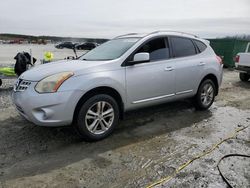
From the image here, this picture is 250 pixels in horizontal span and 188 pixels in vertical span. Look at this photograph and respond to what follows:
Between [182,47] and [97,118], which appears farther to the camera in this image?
[182,47]

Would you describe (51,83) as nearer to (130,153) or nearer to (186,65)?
(130,153)

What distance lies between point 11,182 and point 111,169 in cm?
116

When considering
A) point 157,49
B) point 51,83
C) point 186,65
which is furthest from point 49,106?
point 186,65

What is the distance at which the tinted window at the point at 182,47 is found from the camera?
526 centimetres

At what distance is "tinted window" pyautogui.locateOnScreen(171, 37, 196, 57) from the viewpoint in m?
5.26

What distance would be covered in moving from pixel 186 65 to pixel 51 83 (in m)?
2.75

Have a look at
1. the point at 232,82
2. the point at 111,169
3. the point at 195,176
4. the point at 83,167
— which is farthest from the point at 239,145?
the point at 232,82

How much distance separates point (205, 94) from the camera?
5871mm

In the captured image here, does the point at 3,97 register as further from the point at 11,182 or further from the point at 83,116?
the point at 11,182

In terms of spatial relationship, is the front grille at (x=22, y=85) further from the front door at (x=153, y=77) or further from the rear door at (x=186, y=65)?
the rear door at (x=186, y=65)

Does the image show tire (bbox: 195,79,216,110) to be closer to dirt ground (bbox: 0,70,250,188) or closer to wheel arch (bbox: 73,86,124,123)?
dirt ground (bbox: 0,70,250,188)

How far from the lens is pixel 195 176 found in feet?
10.4

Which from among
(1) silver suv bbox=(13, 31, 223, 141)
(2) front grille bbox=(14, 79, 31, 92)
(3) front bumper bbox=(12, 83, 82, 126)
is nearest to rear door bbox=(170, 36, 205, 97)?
(1) silver suv bbox=(13, 31, 223, 141)

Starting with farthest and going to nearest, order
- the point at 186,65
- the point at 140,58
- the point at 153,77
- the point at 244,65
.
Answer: the point at 244,65 < the point at 186,65 < the point at 153,77 < the point at 140,58
